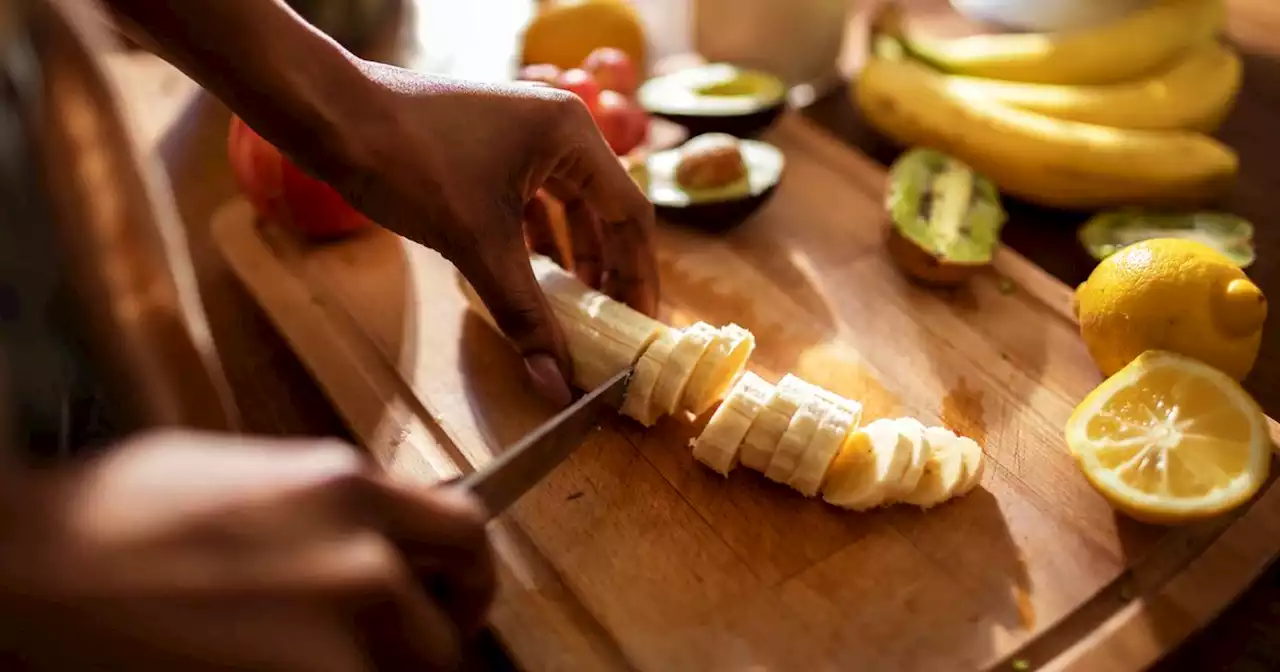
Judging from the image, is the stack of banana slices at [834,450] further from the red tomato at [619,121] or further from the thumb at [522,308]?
the red tomato at [619,121]

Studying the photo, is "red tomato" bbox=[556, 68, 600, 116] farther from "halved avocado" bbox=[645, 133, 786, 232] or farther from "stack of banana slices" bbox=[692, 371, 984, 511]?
"stack of banana slices" bbox=[692, 371, 984, 511]

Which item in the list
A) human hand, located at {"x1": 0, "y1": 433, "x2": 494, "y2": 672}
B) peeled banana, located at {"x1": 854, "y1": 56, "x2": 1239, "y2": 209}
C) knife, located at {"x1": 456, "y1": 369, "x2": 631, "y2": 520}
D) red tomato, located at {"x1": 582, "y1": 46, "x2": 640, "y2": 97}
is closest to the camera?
human hand, located at {"x1": 0, "y1": 433, "x2": 494, "y2": 672}

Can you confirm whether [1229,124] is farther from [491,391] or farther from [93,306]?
[93,306]

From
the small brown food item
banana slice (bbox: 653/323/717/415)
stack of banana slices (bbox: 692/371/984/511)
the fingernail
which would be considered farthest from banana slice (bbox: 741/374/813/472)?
the small brown food item

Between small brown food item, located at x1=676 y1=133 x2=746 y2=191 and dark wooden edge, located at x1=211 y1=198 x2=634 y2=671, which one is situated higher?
small brown food item, located at x1=676 y1=133 x2=746 y2=191

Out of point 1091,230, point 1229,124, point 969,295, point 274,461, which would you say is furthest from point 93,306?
point 1229,124

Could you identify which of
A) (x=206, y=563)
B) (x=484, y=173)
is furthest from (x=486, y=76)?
(x=206, y=563)

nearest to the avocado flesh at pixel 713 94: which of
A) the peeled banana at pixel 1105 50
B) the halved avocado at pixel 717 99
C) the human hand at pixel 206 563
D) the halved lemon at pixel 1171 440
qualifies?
the halved avocado at pixel 717 99
